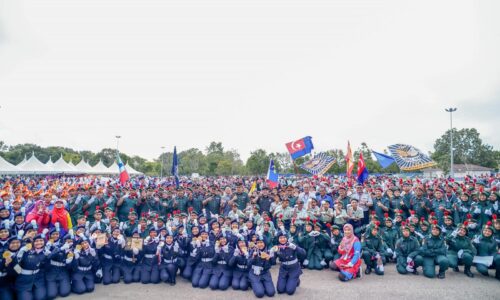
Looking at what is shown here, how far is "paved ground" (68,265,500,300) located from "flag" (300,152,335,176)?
8.79 meters

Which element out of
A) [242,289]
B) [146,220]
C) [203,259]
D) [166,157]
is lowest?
[242,289]

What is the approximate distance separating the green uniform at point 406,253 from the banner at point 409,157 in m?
6.79

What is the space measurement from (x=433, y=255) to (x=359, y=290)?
8.35 feet

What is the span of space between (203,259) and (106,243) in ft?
8.14

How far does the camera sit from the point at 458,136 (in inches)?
3661

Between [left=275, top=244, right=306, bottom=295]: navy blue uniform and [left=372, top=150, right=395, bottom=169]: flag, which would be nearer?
[left=275, top=244, right=306, bottom=295]: navy blue uniform

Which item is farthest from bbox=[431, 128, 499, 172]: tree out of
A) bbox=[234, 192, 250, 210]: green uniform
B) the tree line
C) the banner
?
bbox=[234, 192, 250, 210]: green uniform

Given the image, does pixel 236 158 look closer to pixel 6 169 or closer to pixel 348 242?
pixel 6 169

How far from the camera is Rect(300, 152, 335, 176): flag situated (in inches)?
644

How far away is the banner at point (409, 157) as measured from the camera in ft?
46.9

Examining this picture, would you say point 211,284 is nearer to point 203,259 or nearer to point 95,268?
point 203,259

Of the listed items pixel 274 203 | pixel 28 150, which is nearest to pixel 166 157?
pixel 28 150

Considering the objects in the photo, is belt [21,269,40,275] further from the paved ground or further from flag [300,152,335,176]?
flag [300,152,335,176]

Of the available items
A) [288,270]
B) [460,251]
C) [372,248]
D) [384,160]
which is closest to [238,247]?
[288,270]
